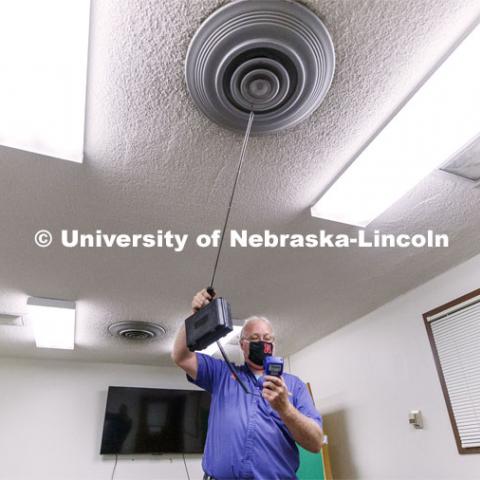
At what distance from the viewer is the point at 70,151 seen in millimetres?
1692

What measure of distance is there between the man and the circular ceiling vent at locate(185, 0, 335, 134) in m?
0.73

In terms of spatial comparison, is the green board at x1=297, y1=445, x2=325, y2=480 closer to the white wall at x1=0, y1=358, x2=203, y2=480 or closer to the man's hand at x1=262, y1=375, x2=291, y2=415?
the white wall at x1=0, y1=358, x2=203, y2=480

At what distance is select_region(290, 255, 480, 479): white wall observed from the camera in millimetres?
2666

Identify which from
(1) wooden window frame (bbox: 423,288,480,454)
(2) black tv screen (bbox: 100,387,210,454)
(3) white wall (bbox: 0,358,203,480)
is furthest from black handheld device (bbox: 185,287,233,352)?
(3) white wall (bbox: 0,358,203,480)

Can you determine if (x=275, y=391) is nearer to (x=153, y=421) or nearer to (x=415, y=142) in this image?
(x=415, y=142)

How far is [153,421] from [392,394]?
9.09ft

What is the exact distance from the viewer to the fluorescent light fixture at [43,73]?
114cm

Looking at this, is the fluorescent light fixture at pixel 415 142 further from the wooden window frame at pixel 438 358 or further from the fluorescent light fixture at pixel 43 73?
the fluorescent light fixture at pixel 43 73

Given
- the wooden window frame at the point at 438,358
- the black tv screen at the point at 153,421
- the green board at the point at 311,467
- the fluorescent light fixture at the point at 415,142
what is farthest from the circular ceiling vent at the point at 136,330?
the wooden window frame at the point at 438,358

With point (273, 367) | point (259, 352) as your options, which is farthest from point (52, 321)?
point (273, 367)

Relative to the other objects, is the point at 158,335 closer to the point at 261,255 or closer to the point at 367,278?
the point at 261,255

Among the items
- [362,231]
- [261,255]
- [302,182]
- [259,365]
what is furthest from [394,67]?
[261,255]

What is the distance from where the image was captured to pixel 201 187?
1.94 meters

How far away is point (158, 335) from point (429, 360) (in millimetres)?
2388
